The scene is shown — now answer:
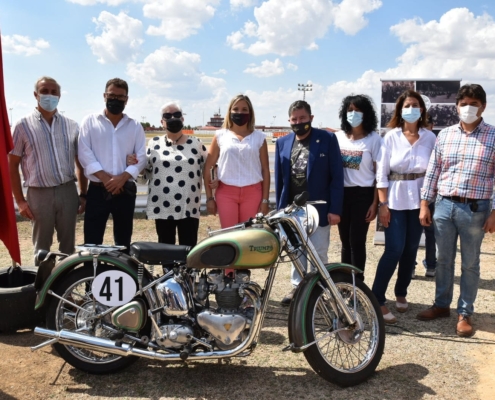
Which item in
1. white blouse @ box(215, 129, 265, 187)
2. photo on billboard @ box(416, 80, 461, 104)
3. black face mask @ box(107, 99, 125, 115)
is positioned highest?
photo on billboard @ box(416, 80, 461, 104)

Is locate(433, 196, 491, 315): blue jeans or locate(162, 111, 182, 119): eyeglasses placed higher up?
locate(162, 111, 182, 119): eyeglasses

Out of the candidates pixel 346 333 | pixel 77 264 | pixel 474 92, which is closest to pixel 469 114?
pixel 474 92

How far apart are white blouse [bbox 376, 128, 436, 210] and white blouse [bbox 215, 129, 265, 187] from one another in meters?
1.09

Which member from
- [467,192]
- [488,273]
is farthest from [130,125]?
[488,273]

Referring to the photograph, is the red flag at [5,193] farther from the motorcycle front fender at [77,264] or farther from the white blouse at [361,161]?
the white blouse at [361,161]

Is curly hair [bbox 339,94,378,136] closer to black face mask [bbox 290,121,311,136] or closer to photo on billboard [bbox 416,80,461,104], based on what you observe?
black face mask [bbox 290,121,311,136]

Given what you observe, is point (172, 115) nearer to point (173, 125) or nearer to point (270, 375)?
point (173, 125)

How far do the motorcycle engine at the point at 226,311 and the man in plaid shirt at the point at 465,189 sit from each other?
6.05 feet

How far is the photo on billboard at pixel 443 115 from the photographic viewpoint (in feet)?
22.6

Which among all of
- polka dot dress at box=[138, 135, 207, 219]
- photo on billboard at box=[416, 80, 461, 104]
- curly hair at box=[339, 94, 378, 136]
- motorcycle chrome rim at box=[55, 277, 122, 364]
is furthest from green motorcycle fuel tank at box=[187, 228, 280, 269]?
photo on billboard at box=[416, 80, 461, 104]

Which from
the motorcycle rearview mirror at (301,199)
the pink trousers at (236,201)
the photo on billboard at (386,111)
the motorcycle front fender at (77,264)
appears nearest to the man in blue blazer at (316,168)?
the pink trousers at (236,201)

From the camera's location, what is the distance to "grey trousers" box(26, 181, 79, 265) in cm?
412

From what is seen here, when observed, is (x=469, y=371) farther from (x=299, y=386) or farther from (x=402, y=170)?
(x=402, y=170)

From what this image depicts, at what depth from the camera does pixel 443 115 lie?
693 cm
